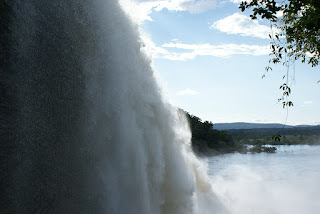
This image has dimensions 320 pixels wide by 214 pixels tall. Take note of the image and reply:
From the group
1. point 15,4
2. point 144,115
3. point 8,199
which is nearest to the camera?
point 8,199

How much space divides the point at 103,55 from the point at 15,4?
8.99ft

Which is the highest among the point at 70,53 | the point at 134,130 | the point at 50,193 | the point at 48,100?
the point at 70,53

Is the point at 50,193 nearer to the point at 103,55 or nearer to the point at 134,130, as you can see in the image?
the point at 134,130

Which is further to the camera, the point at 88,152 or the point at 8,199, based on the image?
the point at 88,152

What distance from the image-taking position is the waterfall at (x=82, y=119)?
7.66 meters

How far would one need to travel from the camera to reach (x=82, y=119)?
903 cm

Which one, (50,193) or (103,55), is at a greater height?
(103,55)

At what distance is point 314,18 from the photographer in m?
6.55

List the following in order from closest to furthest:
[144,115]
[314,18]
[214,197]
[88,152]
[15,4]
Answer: [314,18] → [15,4] → [88,152] → [144,115] → [214,197]

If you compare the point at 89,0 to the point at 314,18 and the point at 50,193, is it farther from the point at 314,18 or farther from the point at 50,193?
the point at 314,18

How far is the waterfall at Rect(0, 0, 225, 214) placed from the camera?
25.1 feet

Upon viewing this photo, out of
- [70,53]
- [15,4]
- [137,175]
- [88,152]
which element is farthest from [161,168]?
[15,4]

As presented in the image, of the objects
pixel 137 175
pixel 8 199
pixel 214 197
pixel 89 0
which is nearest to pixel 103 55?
pixel 89 0

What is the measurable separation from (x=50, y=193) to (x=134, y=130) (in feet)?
9.70
